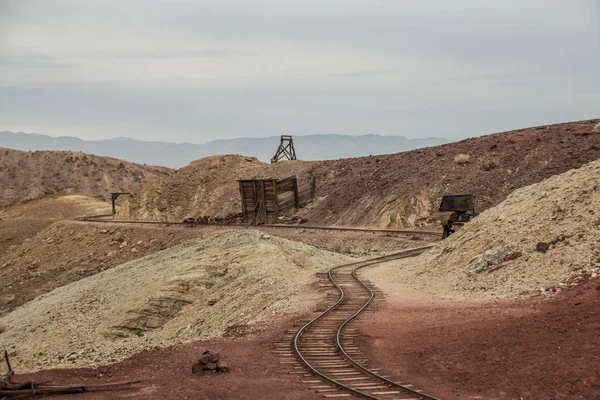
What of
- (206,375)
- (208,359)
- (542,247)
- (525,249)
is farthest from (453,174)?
(206,375)

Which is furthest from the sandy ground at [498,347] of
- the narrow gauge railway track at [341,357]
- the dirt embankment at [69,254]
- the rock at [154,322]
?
the dirt embankment at [69,254]

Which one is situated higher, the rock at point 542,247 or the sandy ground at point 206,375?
the rock at point 542,247

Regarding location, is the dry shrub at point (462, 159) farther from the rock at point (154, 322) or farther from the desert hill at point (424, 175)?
the rock at point (154, 322)

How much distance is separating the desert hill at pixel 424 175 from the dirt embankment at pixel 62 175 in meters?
57.7

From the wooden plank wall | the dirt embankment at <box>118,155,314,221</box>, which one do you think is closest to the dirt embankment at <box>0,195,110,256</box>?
the dirt embankment at <box>118,155,314,221</box>

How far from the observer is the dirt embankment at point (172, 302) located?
21578 mm

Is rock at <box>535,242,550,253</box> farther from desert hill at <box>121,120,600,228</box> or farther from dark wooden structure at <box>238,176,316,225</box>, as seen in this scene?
dark wooden structure at <box>238,176,316,225</box>

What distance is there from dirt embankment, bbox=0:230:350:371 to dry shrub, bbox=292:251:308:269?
0.14 feet

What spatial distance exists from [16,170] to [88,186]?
1564 centimetres

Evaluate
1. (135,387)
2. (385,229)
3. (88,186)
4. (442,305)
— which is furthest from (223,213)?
(88,186)

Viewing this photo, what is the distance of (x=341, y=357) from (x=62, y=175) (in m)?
114

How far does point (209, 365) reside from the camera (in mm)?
13734

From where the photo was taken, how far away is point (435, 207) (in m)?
42.6

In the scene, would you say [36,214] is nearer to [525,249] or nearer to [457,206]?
[457,206]
